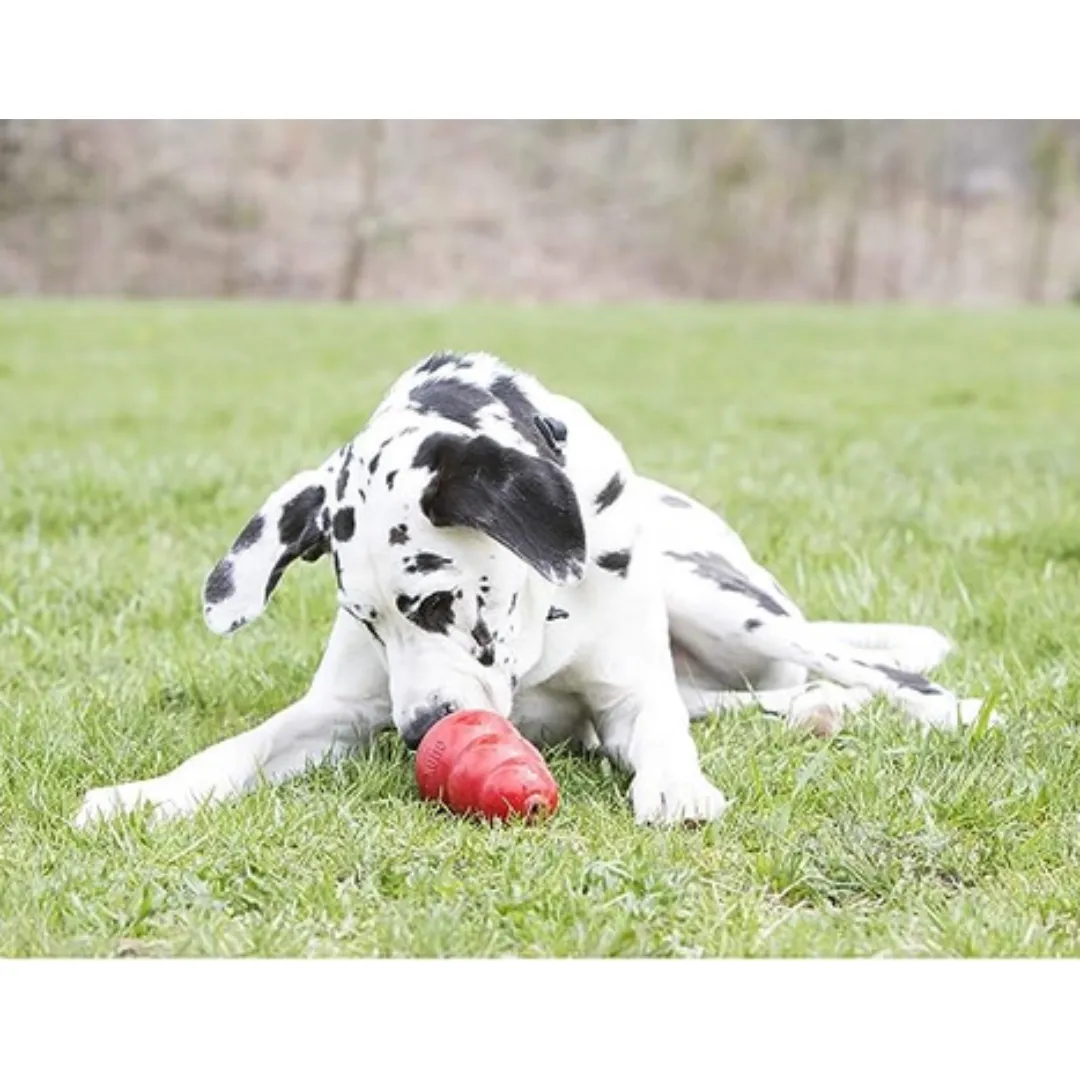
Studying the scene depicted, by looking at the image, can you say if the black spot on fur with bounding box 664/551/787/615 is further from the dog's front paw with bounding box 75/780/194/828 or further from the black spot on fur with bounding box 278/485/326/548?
the dog's front paw with bounding box 75/780/194/828

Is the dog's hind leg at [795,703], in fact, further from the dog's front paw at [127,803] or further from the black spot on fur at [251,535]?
the dog's front paw at [127,803]

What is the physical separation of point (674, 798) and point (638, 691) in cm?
54

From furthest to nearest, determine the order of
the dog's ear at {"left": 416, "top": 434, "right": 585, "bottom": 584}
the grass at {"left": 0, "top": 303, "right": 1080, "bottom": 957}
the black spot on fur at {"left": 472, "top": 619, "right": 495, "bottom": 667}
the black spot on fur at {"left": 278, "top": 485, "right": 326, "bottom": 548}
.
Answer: the black spot on fur at {"left": 278, "top": 485, "right": 326, "bottom": 548}
the black spot on fur at {"left": 472, "top": 619, "right": 495, "bottom": 667}
the dog's ear at {"left": 416, "top": 434, "right": 585, "bottom": 584}
the grass at {"left": 0, "top": 303, "right": 1080, "bottom": 957}

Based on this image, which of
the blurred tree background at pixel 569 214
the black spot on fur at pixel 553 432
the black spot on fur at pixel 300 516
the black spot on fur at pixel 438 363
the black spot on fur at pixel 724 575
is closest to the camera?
the black spot on fur at pixel 300 516

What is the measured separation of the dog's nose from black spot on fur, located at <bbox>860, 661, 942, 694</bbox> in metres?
1.40

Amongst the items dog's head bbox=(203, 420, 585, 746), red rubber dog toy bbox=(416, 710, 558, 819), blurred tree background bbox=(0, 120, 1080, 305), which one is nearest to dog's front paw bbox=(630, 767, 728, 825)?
red rubber dog toy bbox=(416, 710, 558, 819)

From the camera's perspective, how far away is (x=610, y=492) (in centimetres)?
439

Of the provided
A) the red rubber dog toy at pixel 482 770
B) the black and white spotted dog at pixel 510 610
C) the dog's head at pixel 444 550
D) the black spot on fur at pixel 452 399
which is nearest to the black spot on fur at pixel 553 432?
the black and white spotted dog at pixel 510 610

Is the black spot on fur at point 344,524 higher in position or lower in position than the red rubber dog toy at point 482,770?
higher

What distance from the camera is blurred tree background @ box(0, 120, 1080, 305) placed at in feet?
58.6

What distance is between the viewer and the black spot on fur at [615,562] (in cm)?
431

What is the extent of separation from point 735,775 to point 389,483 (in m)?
0.99

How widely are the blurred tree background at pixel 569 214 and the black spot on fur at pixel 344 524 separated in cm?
1305

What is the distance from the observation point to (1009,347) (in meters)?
15.9
